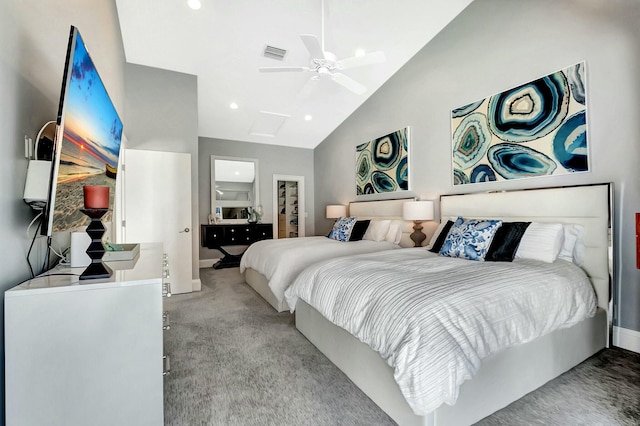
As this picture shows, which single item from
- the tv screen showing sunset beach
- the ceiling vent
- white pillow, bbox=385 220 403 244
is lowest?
white pillow, bbox=385 220 403 244

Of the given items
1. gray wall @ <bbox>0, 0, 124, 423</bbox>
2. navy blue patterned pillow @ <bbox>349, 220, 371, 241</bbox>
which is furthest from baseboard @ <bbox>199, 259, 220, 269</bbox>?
gray wall @ <bbox>0, 0, 124, 423</bbox>

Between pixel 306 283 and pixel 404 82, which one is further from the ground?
pixel 404 82

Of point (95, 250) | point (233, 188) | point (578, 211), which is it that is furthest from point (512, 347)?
point (233, 188)

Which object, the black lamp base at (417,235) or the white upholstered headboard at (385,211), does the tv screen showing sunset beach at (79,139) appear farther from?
the white upholstered headboard at (385,211)

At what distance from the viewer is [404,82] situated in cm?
429

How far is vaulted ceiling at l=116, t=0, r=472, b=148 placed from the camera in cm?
315

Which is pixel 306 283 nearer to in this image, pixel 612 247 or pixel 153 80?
pixel 612 247

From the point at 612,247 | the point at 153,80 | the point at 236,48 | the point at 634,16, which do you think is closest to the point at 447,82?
the point at 634,16

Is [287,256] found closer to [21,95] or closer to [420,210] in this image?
[420,210]

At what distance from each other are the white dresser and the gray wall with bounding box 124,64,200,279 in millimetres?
3235

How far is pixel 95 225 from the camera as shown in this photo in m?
1.22

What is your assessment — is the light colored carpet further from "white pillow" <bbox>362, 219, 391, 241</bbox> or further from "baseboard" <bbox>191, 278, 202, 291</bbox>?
"white pillow" <bbox>362, 219, 391, 241</bbox>

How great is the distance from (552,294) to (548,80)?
210 cm

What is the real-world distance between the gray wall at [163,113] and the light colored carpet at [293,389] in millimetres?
2169
